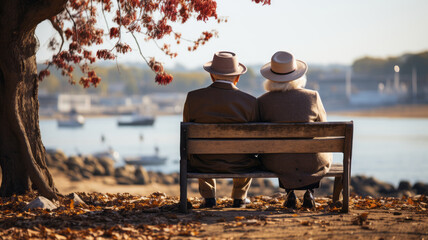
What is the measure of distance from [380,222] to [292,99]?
1393 millimetres

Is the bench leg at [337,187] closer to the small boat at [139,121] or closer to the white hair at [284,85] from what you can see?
the white hair at [284,85]

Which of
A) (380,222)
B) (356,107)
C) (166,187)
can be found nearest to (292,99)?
(380,222)

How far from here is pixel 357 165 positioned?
4466 cm

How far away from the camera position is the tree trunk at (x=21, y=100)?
19.6 feet

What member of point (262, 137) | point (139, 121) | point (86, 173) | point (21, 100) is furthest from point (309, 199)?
point (139, 121)

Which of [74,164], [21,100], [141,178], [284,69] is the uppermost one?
[284,69]

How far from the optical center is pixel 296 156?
17.6 feet

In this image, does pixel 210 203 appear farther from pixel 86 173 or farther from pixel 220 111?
pixel 86 173

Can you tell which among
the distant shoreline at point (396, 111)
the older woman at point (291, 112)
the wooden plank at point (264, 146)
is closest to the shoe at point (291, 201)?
the older woman at point (291, 112)

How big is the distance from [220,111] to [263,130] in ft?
1.62

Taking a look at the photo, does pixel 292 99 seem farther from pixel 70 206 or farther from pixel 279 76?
pixel 70 206

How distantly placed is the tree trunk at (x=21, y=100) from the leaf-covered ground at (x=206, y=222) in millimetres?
386

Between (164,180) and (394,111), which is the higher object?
(394,111)

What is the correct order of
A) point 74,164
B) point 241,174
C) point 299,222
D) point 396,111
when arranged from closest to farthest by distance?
point 299,222 → point 241,174 → point 74,164 → point 396,111
